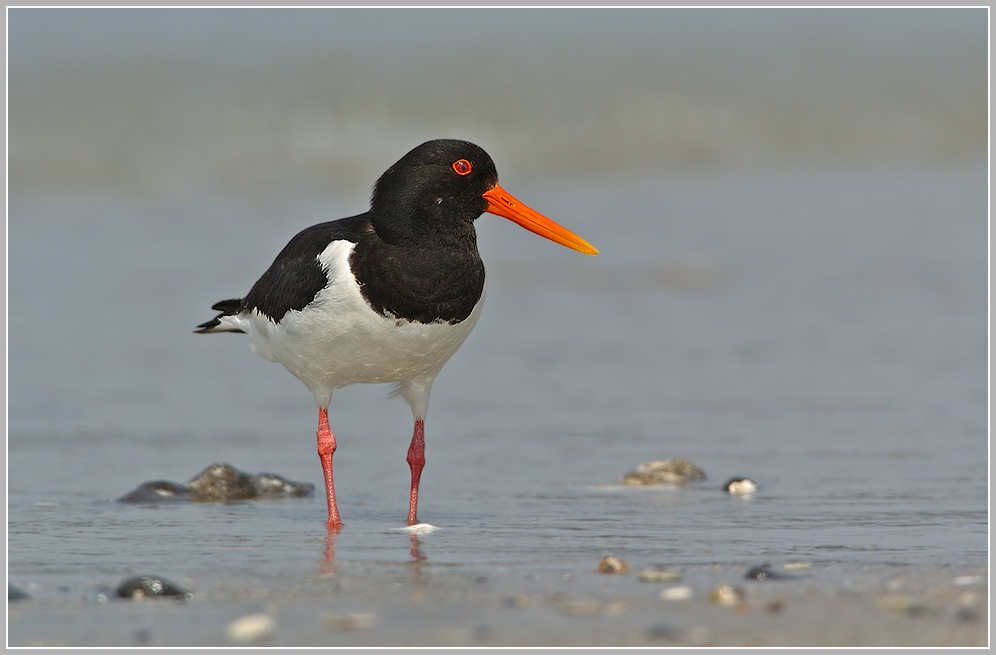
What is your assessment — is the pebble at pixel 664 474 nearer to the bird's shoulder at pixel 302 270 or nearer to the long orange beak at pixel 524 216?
the long orange beak at pixel 524 216

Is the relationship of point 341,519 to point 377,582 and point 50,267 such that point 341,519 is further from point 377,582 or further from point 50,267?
point 50,267

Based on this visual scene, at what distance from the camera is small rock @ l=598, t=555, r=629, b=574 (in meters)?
3.65

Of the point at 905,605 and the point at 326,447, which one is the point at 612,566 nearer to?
the point at 905,605

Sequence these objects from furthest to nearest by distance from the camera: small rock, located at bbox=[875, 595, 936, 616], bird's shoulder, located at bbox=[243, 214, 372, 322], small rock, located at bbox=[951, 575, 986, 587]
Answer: bird's shoulder, located at bbox=[243, 214, 372, 322] < small rock, located at bbox=[951, 575, 986, 587] < small rock, located at bbox=[875, 595, 936, 616]

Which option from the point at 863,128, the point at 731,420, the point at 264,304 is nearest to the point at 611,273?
the point at 731,420

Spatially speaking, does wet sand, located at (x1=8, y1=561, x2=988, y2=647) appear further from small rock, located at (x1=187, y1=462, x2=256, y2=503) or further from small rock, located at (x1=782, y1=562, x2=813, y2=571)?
small rock, located at (x1=187, y1=462, x2=256, y2=503)

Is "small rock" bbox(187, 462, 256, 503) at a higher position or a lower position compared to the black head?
lower

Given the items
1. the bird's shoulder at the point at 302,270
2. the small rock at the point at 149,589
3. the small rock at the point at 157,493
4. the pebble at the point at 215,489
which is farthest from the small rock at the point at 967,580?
the small rock at the point at 157,493

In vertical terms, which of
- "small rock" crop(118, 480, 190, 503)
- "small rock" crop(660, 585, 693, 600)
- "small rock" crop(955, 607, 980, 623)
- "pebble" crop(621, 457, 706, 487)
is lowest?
"small rock" crop(955, 607, 980, 623)

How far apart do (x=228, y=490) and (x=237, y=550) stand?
41.4 inches

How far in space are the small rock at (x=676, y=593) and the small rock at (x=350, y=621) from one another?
801 millimetres

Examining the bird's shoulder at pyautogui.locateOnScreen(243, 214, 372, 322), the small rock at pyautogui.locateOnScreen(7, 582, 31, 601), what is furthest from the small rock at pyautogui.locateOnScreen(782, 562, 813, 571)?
the small rock at pyautogui.locateOnScreen(7, 582, 31, 601)

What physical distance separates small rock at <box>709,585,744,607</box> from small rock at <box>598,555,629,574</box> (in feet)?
1.32

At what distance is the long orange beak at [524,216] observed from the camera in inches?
187
